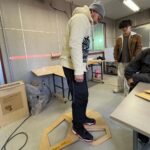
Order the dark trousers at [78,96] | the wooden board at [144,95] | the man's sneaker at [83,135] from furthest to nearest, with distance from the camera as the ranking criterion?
the man's sneaker at [83,135] → the dark trousers at [78,96] → the wooden board at [144,95]

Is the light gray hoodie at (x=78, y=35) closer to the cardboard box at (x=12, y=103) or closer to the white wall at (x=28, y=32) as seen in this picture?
the cardboard box at (x=12, y=103)

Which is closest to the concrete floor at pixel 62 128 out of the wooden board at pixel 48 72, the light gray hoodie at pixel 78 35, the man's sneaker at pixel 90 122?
the man's sneaker at pixel 90 122

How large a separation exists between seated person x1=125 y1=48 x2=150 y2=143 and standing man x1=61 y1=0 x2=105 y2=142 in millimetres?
569

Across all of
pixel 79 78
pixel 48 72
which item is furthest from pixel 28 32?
pixel 79 78

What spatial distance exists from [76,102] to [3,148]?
111 centimetres

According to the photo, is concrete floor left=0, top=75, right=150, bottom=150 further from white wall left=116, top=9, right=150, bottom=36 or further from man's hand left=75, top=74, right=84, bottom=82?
white wall left=116, top=9, right=150, bottom=36

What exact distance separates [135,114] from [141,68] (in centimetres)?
100

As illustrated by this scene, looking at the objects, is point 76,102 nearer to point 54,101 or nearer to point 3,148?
point 3,148

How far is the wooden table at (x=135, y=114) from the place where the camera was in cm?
67

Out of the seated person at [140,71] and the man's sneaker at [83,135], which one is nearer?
the seated person at [140,71]

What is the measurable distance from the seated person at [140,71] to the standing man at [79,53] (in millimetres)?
569

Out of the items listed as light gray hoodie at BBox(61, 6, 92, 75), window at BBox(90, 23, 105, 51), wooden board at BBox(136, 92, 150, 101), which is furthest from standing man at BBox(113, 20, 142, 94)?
window at BBox(90, 23, 105, 51)

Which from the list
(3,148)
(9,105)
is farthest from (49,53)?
(3,148)

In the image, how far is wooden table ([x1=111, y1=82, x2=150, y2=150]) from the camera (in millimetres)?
667
